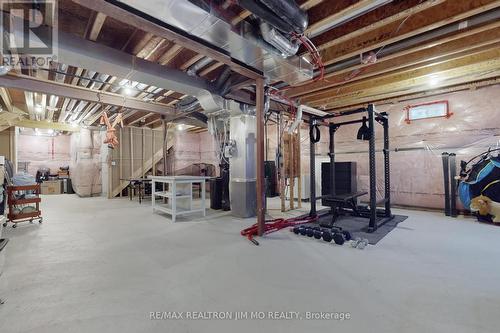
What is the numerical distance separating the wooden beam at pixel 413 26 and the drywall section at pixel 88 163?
851cm

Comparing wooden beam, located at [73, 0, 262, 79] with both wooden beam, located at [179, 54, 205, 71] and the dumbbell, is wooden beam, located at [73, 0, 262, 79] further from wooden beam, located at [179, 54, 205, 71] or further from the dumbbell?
the dumbbell

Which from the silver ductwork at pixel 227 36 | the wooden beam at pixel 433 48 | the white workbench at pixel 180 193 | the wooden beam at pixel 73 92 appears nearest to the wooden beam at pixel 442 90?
the wooden beam at pixel 433 48

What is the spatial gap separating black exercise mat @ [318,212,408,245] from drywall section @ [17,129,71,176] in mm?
11727

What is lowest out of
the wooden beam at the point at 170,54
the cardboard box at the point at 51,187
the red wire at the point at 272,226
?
the red wire at the point at 272,226

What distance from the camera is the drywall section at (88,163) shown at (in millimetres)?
8016

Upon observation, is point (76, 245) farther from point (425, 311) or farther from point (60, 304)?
point (425, 311)

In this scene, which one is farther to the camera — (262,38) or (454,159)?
(454,159)

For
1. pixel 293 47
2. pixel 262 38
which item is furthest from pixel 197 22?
pixel 293 47

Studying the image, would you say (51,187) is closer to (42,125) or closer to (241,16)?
(42,125)

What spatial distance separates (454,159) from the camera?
458 centimetres

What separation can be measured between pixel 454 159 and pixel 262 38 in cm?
469

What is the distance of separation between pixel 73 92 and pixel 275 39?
3909 millimetres

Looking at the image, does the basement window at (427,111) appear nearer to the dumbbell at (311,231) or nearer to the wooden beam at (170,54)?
the dumbbell at (311,231)

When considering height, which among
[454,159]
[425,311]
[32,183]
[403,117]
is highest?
[403,117]
